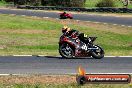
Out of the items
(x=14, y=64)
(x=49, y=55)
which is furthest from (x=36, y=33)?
(x=14, y=64)

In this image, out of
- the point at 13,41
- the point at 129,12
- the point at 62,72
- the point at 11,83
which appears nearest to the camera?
the point at 11,83

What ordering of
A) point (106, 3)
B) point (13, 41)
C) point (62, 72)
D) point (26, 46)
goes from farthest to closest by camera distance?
point (106, 3) → point (13, 41) → point (26, 46) → point (62, 72)

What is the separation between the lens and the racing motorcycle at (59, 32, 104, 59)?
61.1ft

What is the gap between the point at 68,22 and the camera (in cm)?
4162

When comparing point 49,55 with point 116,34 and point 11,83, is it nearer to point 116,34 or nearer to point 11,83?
point 11,83

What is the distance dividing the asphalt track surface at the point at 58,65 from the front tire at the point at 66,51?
0.29 m

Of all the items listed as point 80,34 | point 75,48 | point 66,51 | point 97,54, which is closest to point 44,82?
point 66,51

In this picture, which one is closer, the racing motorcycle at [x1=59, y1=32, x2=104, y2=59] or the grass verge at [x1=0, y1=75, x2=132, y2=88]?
the grass verge at [x1=0, y1=75, x2=132, y2=88]

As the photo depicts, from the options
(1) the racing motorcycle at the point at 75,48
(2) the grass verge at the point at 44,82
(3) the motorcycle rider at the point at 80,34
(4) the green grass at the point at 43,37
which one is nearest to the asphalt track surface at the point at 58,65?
(1) the racing motorcycle at the point at 75,48

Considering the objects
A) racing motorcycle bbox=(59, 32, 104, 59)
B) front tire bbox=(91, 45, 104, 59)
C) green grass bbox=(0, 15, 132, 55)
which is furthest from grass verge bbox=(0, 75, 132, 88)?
green grass bbox=(0, 15, 132, 55)

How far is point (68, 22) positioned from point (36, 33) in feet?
29.0

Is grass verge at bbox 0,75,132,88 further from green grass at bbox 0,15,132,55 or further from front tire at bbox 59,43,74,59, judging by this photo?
green grass at bbox 0,15,132,55

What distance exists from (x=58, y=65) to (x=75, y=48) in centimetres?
249

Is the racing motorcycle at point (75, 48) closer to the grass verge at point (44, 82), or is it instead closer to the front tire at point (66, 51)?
the front tire at point (66, 51)
